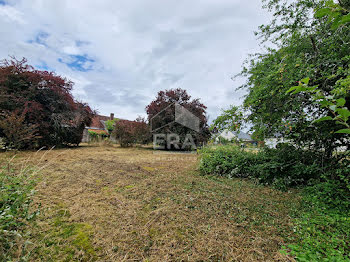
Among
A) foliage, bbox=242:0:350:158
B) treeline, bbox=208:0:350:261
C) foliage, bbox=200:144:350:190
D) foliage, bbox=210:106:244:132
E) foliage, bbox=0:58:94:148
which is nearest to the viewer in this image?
treeline, bbox=208:0:350:261

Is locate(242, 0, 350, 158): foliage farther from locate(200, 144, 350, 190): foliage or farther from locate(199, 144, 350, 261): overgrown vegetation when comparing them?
locate(199, 144, 350, 261): overgrown vegetation

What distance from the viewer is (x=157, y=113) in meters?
9.88

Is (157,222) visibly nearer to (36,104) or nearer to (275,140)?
(275,140)

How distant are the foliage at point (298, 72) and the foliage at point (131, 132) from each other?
7871 millimetres

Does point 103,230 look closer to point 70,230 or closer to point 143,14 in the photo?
point 70,230

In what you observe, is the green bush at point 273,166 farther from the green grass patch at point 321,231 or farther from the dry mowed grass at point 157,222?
the green grass patch at point 321,231

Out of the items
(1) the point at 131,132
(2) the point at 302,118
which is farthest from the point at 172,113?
(2) the point at 302,118

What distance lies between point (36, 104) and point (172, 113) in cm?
660

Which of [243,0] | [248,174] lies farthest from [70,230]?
[243,0]

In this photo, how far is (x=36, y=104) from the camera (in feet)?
20.4

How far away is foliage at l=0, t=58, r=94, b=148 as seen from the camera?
5.82 m

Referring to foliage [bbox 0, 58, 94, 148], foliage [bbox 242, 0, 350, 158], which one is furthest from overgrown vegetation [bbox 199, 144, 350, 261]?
foliage [bbox 0, 58, 94, 148]

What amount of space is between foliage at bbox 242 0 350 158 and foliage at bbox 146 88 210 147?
6.69 meters

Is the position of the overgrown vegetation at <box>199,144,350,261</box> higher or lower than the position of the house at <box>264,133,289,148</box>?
lower
